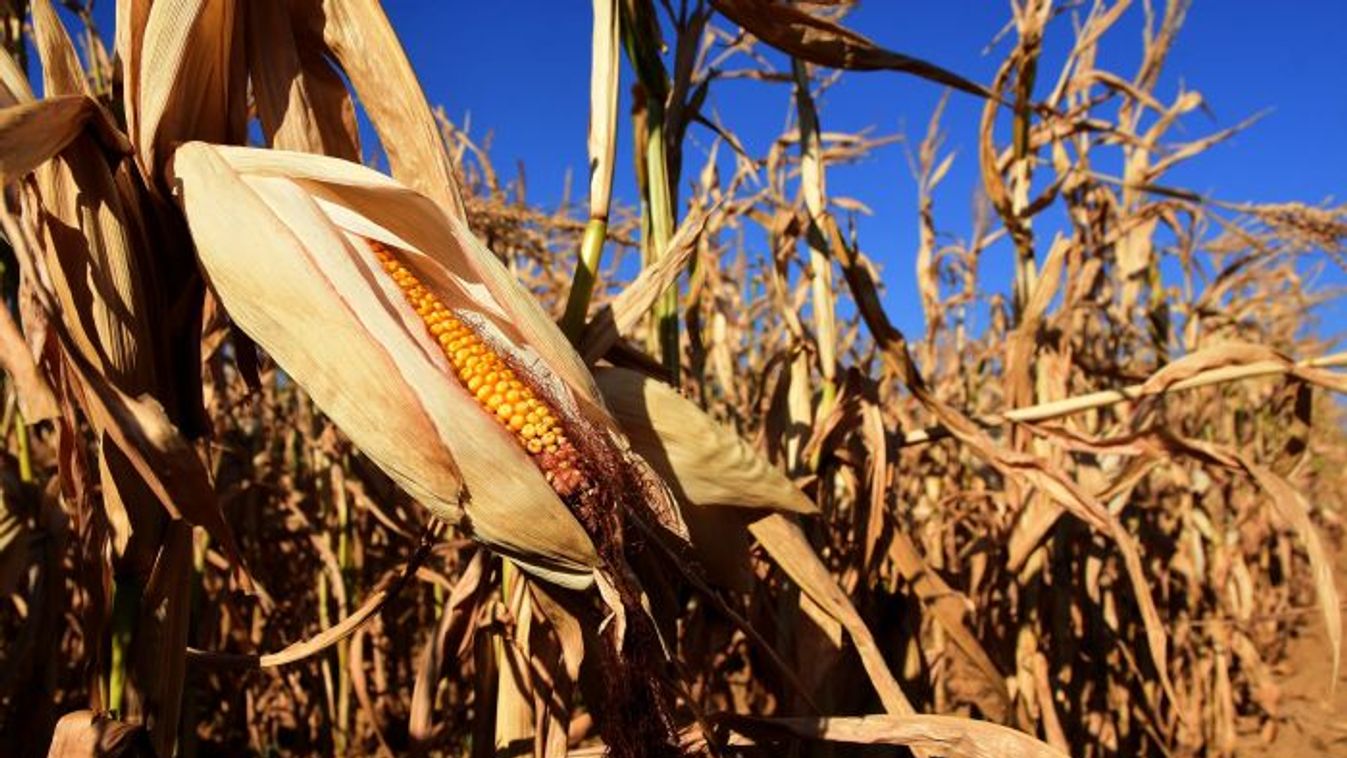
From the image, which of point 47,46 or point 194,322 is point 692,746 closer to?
point 194,322

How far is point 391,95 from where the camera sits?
1.13m

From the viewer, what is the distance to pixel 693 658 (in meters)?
1.75

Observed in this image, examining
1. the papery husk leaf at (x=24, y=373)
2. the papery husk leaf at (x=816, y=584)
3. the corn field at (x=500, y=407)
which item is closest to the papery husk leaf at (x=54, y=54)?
the corn field at (x=500, y=407)

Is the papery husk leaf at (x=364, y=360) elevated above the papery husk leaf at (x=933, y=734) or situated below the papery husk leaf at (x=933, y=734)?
above

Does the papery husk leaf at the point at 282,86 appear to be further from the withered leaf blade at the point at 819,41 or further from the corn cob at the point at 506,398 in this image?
the withered leaf blade at the point at 819,41

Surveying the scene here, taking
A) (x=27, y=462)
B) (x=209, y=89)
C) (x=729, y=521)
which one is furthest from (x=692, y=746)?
(x=27, y=462)

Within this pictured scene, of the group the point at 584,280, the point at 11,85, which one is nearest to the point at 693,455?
the point at 584,280

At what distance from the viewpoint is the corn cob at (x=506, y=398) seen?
89cm

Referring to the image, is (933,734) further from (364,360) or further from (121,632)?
(121,632)

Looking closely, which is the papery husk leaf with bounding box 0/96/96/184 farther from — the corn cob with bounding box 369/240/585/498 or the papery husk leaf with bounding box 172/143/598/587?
the corn cob with bounding box 369/240/585/498

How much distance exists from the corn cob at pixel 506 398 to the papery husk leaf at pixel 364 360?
2cm

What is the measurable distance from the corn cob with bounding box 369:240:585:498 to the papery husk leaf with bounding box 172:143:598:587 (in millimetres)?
21

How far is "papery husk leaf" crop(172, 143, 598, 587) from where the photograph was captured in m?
0.84

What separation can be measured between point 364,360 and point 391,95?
43cm
